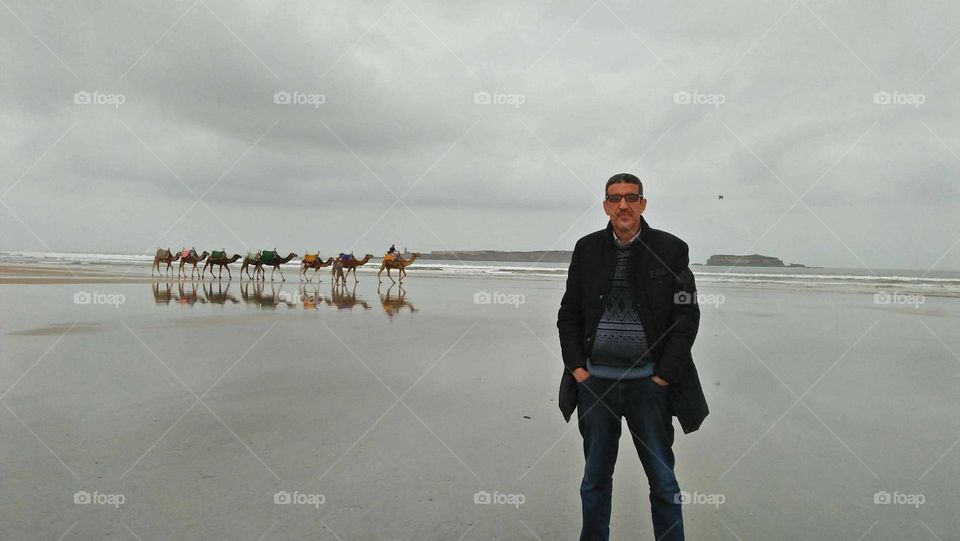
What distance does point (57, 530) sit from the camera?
275cm

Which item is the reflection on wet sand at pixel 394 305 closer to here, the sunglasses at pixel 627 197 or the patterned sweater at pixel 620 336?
the patterned sweater at pixel 620 336

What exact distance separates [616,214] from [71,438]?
4230 mm

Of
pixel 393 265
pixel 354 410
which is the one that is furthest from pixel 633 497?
pixel 393 265

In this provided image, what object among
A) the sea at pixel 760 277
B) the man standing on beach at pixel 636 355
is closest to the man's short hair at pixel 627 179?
the man standing on beach at pixel 636 355

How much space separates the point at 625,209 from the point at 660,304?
1.68 feet

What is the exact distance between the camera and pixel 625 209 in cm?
275

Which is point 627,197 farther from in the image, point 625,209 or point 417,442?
point 417,442

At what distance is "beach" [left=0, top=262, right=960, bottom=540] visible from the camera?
296 centimetres

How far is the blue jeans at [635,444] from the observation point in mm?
2674

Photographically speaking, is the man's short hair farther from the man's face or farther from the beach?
the beach

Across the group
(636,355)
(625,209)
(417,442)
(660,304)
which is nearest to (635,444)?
(636,355)

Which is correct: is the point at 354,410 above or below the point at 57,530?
above

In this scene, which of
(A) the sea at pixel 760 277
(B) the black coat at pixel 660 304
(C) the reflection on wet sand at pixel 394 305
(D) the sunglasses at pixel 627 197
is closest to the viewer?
(B) the black coat at pixel 660 304

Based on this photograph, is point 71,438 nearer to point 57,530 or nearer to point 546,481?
point 57,530
